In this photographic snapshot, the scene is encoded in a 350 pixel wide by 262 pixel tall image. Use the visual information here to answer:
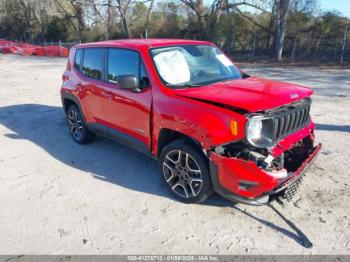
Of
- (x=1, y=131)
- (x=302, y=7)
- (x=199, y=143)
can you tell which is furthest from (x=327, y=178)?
(x=302, y=7)

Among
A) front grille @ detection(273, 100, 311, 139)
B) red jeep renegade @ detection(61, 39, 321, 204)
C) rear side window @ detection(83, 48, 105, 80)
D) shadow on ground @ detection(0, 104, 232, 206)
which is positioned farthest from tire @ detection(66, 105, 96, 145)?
front grille @ detection(273, 100, 311, 139)

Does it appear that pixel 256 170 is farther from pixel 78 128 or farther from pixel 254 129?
pixel 78 128

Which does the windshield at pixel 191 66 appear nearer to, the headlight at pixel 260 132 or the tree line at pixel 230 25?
the headlight at pixel 260 132

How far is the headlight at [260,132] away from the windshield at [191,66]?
3.50 ft

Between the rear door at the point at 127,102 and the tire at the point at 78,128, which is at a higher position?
the rear door at the point at 127,102

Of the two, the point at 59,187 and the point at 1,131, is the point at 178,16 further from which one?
the point at 59,187

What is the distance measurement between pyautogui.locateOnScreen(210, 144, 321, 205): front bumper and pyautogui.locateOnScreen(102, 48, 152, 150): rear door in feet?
3.95

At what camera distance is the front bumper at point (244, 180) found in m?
3.18

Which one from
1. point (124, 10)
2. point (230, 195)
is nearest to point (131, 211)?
point (230, 195)

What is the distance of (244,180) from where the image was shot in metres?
3.22

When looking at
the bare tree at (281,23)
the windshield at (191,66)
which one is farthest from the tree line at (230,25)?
the windshield at (191,66)

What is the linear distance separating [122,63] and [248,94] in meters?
1.93

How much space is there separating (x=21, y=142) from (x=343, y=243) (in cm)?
562

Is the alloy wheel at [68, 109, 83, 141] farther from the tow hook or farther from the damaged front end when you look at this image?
the tow hook
